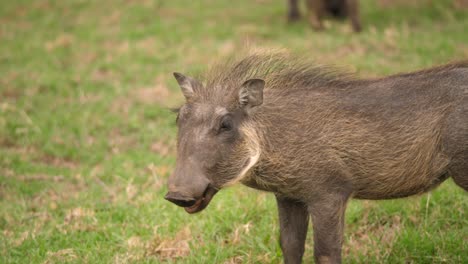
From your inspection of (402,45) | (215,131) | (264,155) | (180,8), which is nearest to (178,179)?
(215,131)

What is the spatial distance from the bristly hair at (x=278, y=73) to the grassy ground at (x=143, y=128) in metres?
0.13

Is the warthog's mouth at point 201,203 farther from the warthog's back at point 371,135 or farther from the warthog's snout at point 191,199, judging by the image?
the warthog's back at point 371,135

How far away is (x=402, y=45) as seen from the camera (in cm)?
817

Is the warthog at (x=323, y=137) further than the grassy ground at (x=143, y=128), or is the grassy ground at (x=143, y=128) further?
the grassy ground at (x=143, y=128)

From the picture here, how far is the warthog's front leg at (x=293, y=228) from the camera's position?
3645 mm

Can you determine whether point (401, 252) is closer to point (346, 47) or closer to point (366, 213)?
point (366, 213)

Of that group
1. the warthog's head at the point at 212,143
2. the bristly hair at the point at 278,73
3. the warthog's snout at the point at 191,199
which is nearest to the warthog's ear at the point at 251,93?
the warthog's head at the point at 212,143

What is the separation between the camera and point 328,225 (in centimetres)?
331

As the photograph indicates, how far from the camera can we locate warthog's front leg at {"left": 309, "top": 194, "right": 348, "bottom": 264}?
330cm

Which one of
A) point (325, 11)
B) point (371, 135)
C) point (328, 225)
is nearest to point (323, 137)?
point (371, 135)

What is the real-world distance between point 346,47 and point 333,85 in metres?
4.97

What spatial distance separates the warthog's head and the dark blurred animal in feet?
20.4

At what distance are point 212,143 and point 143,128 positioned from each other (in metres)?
3.84

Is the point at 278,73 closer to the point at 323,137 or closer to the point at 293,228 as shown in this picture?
the point at 323,137
